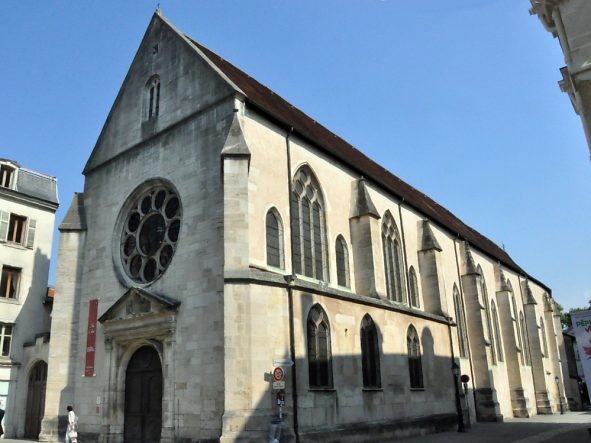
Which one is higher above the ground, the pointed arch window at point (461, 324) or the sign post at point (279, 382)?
the pointed arch window at point (461, 324)

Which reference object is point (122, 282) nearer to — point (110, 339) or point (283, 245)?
point (110, 339)

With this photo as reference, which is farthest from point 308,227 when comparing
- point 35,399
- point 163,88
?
point 35,399

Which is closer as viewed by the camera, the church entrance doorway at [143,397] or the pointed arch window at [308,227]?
the church entrance doorway at [143,397]

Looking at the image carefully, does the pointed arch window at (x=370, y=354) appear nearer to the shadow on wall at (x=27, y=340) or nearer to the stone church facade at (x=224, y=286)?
the stone church facade at (x=224, y=286)

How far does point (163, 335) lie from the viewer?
53.6ft

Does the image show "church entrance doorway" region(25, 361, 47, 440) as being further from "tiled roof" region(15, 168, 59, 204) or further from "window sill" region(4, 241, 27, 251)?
"tiled roof" region(15, 168, 59, 204)

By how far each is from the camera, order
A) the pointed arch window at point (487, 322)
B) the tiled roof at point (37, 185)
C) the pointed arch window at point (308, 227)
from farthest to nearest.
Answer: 1. the pointed arch window at point (487, 322)
2. the tiled roof at point (37, 185)
3. the pointed arch window at point (308, 227)

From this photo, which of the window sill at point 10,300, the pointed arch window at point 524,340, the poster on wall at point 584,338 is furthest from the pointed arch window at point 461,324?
the window sill at point 10,300

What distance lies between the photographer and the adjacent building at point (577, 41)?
13672 millimetres

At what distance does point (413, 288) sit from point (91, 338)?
Answer: 14.5m

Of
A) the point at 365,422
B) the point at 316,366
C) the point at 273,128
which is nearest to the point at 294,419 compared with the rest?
the point at 316,366

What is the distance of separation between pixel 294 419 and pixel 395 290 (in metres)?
10.4

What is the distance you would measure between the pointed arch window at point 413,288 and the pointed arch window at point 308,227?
7.55 meters

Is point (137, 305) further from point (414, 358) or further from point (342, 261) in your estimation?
point (414, 358)
